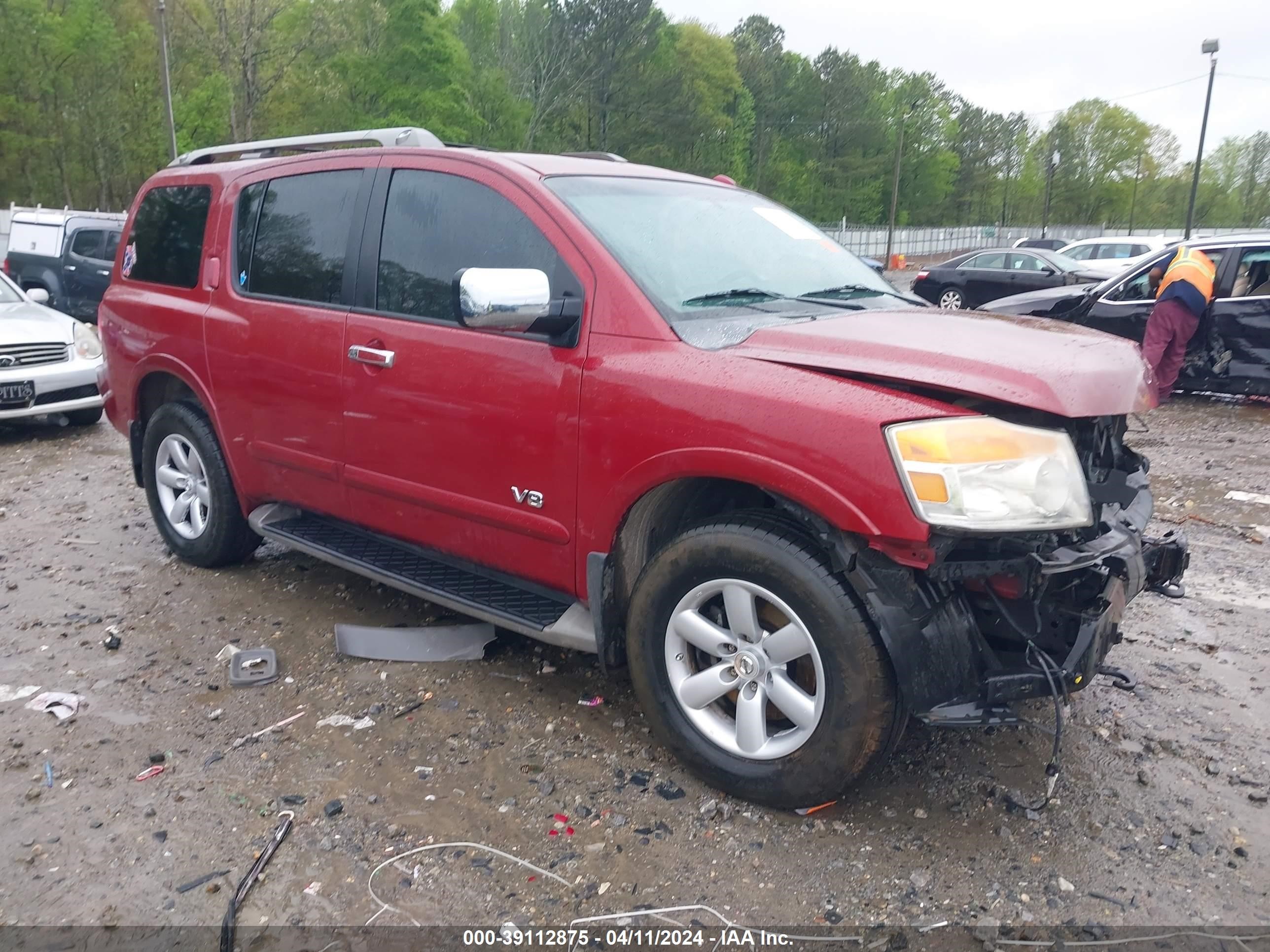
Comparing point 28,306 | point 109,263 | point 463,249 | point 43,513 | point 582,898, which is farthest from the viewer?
point 109,263

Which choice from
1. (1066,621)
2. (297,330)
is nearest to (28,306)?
(297,330)

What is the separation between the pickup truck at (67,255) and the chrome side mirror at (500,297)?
14675 millimetres

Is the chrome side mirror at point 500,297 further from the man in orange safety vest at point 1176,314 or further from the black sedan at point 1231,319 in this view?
the man in orange safety vest at point 1176,314

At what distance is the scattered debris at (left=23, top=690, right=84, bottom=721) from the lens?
143 inches

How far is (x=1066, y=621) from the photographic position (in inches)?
110

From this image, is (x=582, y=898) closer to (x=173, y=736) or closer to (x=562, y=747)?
(x=562, y=747)

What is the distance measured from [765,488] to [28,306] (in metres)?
8.92

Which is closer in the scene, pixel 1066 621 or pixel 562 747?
pixel 1066 621

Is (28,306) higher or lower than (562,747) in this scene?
higher

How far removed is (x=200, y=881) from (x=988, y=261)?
20633 mm

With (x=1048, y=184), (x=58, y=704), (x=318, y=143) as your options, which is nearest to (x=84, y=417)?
(x=318, y=143)

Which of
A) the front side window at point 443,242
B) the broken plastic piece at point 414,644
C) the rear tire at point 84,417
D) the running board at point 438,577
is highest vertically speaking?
the front side window at point 443,242

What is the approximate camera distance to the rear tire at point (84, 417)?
9.12 meters

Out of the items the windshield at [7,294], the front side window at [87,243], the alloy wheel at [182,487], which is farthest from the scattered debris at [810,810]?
the front side window at [87,243]
